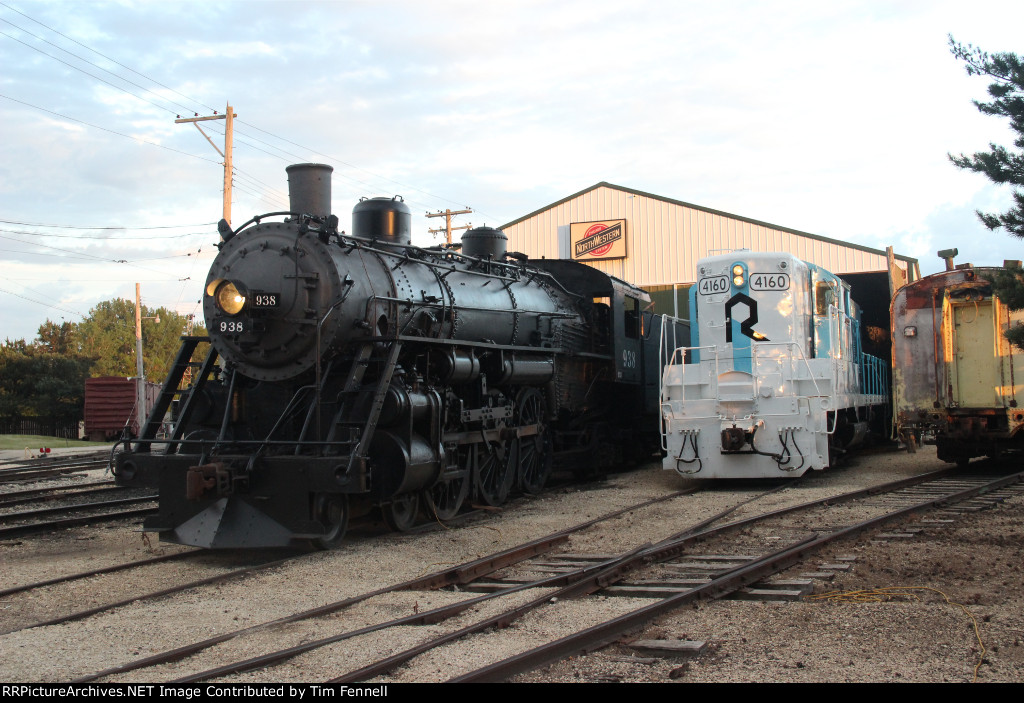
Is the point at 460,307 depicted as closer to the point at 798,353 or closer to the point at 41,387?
the point at 798,353

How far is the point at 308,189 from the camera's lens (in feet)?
31.3

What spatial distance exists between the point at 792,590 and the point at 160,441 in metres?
5.92

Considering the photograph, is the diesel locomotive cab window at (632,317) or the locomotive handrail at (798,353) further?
the diesel locomotive cab window at (632,317)

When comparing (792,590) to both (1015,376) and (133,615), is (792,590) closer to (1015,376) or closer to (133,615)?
(133,615)

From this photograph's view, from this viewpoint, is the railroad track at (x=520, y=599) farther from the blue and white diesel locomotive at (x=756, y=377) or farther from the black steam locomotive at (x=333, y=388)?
the blue and white diesel locomotive at (x=756, y=377)

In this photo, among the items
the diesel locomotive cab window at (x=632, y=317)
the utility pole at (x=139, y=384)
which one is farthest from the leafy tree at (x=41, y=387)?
the diesel locomotive cab window at (x=632, y=317)

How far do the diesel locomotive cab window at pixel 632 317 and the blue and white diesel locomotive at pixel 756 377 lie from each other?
1.48 meters

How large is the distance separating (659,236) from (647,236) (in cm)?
41

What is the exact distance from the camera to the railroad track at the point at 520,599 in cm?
461

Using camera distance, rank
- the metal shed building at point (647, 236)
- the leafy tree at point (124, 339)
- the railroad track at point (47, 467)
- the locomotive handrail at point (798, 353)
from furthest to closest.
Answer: the leafy tree at point (124, 339) < the metal shed building at point (647, 236) < the railroad track at point (47, 467) < the locomotive handrail at point (798, 353)

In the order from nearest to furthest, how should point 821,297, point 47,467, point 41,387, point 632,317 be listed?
point 821,297 < point 632,317 < point 47,467 < point 41,387

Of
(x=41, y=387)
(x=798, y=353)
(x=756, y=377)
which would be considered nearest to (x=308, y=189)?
(x=756, y=377)

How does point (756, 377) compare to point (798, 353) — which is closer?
point (756, 377)
